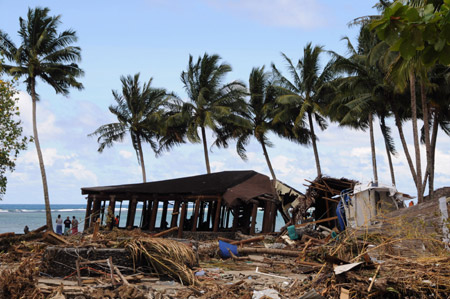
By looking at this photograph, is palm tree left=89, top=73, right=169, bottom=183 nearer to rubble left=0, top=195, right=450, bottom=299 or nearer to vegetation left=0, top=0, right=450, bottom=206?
vegetation left=0, top=0, right=450, bottom=206

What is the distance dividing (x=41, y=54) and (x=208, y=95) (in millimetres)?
11284

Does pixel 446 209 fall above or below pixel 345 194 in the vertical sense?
below

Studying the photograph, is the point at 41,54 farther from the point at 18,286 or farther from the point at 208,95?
the point at 18,286

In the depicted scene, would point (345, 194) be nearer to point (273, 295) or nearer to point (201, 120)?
point (273, 295)

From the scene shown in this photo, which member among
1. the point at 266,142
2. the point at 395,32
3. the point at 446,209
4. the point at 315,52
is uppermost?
the point at 315,52

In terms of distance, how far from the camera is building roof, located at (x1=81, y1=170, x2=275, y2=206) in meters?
23.2

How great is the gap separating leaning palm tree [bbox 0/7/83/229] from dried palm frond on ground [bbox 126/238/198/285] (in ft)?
68.9

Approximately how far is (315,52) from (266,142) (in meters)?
8.36

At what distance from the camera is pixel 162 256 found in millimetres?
11062

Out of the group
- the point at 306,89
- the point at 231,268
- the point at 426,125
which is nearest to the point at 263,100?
the point at 306,89

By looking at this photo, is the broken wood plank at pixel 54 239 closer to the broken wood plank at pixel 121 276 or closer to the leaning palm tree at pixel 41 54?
the broken wood plank at pixel 121 276

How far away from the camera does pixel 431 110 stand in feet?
98.2

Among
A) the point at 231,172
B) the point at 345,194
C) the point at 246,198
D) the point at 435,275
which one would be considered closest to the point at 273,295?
the point at 435,275

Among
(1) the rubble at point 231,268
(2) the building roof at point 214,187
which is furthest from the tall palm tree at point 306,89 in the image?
(1) the rubble at point 231,268
